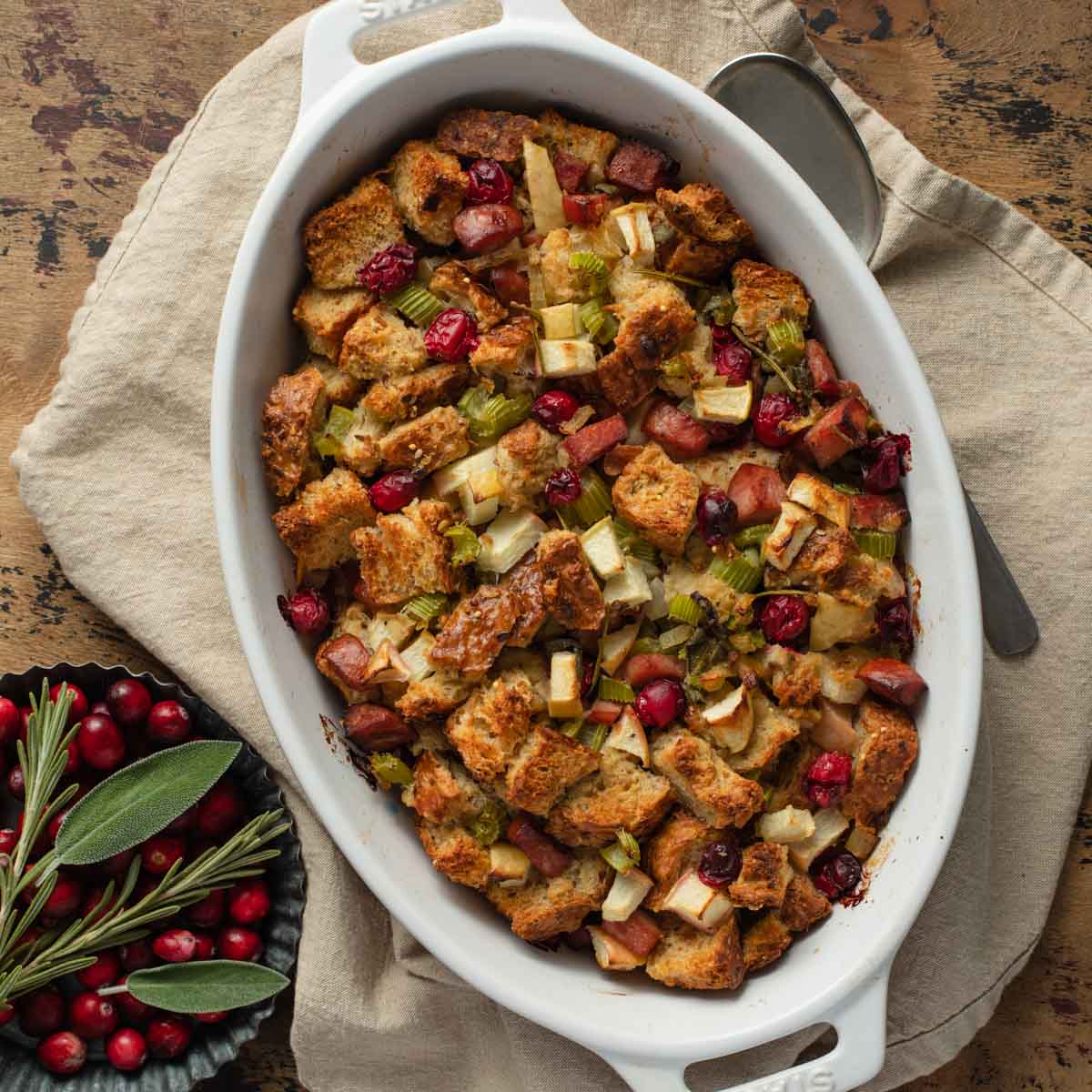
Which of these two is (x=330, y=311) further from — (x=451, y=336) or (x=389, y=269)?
(x=451, y=336)

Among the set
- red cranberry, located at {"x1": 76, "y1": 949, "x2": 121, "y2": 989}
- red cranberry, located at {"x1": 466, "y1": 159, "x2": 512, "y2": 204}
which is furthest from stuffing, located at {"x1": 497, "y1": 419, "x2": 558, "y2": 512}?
red cranberry, located at {"x1": 76, "y1": 949, "x2": 121, "y2": 989}

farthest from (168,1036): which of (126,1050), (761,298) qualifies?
(761,298)

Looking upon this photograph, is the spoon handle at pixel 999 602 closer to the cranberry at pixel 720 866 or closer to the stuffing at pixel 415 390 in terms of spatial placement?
the cranberry at pixel 720 866

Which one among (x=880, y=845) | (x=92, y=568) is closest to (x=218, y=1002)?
(x=92, y=568)

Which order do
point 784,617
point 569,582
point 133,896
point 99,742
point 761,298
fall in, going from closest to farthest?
point 569,582, point 784,617, point 761,298, point 99,742, point 133,896

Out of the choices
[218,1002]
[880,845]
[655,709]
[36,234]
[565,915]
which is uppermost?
[36,234]

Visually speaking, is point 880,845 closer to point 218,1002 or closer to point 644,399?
point 644,399
